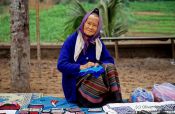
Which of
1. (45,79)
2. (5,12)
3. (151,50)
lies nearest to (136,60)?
(151,50)

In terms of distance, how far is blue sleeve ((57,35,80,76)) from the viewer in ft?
12.7

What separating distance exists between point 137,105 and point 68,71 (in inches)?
30.2

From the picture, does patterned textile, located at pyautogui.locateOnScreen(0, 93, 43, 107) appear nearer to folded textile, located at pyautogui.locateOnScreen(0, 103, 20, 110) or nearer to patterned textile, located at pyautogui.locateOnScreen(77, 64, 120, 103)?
folded textile, located at pyautogui.locateOnScreen(0, 103, 20, 110)

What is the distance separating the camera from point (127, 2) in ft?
28.5

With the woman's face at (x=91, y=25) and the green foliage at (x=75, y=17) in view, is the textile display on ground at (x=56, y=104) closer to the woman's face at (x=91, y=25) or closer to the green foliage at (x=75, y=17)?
the woman's face at (x=91, y=25)

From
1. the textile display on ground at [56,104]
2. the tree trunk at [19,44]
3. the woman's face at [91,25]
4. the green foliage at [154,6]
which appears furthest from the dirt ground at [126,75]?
the woman's face at [91,25]

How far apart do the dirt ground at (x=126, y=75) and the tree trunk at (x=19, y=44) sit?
1.54ft

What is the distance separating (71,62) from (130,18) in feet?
16.0

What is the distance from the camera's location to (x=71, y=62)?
401 cm

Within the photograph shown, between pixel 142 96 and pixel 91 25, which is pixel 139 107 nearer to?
pixel 142 96

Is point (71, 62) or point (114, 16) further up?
point (114, 16)

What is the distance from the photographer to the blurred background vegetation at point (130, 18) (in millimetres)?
8594

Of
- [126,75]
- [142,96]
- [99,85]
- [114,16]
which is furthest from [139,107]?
[114,16]

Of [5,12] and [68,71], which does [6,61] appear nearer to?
[5,12]
